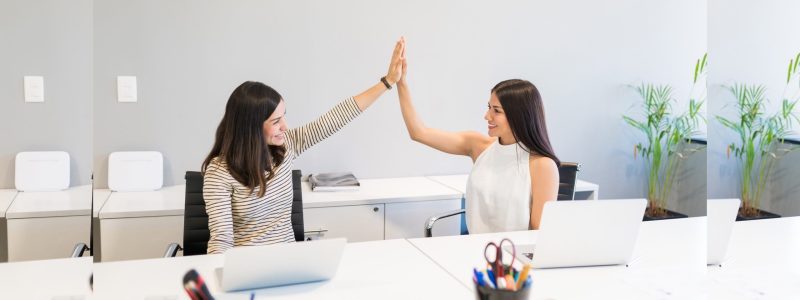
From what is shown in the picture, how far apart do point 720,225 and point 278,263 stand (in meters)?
0.63

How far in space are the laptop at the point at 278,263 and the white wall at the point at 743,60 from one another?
522 mm

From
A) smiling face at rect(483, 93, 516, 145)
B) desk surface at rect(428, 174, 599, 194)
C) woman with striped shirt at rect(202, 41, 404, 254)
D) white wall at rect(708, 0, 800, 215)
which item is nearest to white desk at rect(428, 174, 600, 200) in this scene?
desk surface at rect(428, 174, 599, 194)

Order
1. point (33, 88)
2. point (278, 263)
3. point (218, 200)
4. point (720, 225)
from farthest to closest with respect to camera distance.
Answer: point (218, 200) < point (720, 225) < point (278, 263) < point (33, 88)

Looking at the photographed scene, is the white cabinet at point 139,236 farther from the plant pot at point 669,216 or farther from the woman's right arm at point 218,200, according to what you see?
the plant pot at point 669,216

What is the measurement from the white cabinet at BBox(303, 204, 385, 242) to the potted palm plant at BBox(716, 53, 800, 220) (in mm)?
613

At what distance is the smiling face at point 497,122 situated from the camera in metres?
1.11

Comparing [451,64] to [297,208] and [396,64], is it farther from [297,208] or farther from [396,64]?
[297,208]

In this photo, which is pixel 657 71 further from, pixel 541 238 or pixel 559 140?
pixel 541 238

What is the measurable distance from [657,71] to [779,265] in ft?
1.45

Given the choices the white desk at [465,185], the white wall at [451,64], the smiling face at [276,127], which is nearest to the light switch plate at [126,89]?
the white wall at [451,64]

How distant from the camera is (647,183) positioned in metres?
1.22

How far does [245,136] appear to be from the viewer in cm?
100

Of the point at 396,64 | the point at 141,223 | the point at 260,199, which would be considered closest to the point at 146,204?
the point at 141,223

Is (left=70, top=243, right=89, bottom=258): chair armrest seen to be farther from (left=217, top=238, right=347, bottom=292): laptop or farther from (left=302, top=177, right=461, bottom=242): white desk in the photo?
(left=302, top=177, right=461, bottom=242): white desk
